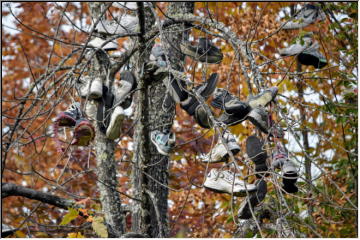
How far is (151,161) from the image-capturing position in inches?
160

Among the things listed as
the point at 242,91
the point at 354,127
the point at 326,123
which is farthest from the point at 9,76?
the point at 354,127

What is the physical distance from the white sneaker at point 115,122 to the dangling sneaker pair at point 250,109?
26.6 inches

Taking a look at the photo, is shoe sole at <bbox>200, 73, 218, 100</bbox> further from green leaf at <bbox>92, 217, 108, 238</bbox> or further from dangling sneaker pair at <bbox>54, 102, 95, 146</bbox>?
green leaf at <bbox>92, 217, 108, 238</bbox>

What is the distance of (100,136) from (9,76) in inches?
190

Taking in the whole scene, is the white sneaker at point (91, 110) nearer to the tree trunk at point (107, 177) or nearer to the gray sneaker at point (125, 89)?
the gray sneaker at point (125, 89)

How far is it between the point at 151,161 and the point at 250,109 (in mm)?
1368

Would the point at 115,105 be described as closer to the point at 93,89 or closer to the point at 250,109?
the point at 93,89

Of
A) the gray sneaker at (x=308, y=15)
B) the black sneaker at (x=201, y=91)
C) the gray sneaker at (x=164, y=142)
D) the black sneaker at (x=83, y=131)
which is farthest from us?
the gray sneaker at (x=308, y=15)

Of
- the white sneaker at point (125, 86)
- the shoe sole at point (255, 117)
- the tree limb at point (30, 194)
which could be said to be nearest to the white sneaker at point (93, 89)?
the white sneaker at point (125, 86)

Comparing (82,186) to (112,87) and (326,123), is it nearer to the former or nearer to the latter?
(326,123)

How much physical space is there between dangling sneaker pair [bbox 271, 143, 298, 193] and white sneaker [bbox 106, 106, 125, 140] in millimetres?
895

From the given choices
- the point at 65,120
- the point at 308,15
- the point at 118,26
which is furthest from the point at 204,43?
the point at 308,15

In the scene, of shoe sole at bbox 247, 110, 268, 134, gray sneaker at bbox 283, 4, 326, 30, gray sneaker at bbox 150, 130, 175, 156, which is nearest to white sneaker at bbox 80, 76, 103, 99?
gray sneaker at bbox 150, 130, 175, 156

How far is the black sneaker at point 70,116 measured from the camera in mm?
3096
